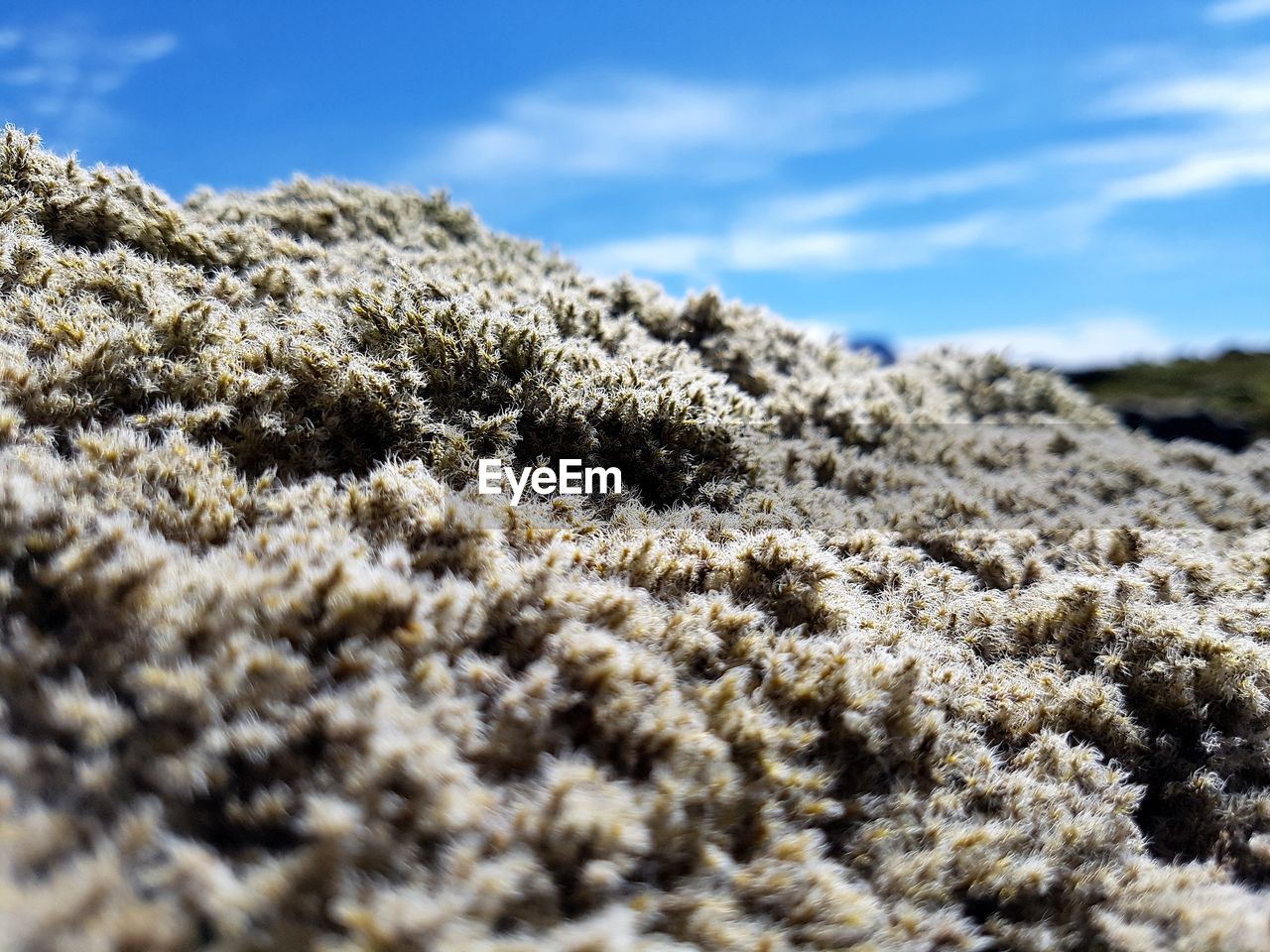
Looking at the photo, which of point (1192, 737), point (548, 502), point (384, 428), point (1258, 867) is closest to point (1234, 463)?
point (1192, 737)

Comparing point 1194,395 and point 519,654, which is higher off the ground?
point 1194,395

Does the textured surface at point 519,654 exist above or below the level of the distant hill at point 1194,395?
below

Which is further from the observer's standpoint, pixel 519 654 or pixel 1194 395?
pixel 1194 395

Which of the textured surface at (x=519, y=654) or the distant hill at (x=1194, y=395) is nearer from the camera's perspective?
the textured surface at (x=519, y=654)

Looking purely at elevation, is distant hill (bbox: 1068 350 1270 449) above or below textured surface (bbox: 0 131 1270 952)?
above
